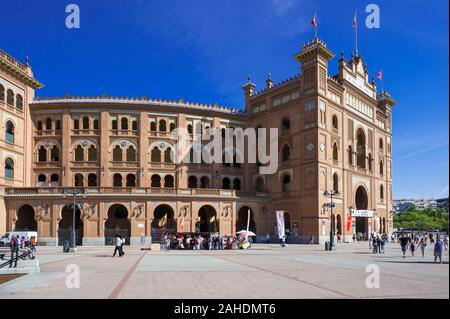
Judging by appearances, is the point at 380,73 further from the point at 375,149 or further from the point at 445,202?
the point at 445,202

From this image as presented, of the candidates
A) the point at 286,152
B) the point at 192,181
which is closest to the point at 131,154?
the point at 192,181

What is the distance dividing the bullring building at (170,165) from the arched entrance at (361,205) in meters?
0.15

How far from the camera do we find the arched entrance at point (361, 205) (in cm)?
6041

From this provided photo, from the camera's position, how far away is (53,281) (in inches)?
625

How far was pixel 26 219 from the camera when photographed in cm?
5125

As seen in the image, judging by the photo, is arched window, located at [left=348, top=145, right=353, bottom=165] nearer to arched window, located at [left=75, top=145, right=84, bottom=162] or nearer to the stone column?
the stone column

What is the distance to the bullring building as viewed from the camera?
1902 inches

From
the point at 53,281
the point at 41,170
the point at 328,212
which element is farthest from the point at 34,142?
the point at 53,281

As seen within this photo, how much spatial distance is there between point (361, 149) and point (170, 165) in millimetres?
27199

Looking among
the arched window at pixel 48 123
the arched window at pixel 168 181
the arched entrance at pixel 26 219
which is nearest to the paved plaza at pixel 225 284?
the arched entrance at pixel 26 219

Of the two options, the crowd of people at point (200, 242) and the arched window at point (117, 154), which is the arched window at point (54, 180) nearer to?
the arched window at point (117, 154)

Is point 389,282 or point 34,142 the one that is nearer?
point 389,282

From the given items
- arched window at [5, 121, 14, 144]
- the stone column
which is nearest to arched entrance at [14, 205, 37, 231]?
arched window at [5, 121, 14, 144]

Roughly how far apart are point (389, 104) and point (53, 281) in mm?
64771
